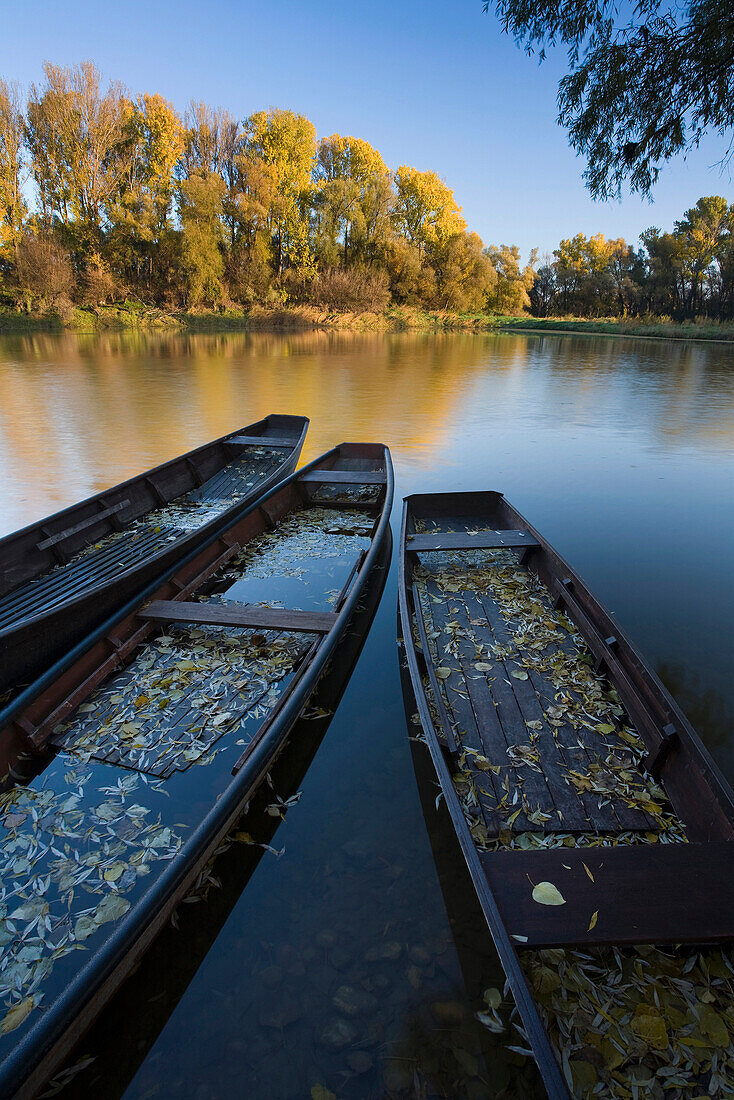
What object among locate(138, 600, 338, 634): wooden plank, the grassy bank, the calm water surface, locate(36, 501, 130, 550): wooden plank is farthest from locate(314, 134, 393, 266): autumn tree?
locate(138, 600, 338, 634): wooden plank

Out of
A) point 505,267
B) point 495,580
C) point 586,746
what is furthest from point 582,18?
point 505,267

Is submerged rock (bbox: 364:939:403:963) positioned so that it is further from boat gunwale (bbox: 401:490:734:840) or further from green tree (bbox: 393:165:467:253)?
green tree (bbox: 393:165:467:253)

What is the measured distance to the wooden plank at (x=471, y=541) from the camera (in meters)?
5.91

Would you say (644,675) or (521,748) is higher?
(644,675)

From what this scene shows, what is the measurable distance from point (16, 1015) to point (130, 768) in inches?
53.9

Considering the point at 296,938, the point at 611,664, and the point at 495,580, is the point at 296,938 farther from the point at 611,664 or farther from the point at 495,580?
the point at 495,580

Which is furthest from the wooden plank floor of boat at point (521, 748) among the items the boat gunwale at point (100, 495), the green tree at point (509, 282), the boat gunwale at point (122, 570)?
the green tree at point (509, 282)

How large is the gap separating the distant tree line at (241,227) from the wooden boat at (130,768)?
41266mm

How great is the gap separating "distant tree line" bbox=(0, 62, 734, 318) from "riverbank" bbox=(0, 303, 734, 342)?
1.32 metres

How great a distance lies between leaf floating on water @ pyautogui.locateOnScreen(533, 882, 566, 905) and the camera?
240 cm

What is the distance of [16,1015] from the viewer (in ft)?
7.48

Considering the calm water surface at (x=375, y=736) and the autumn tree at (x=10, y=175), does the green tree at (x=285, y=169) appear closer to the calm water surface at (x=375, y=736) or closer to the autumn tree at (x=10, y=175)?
the autumn tree at (x=10, y=175)

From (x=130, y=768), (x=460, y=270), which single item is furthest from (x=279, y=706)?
(x=460, y=270)

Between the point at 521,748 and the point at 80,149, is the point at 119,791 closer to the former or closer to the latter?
the point at 521,748
